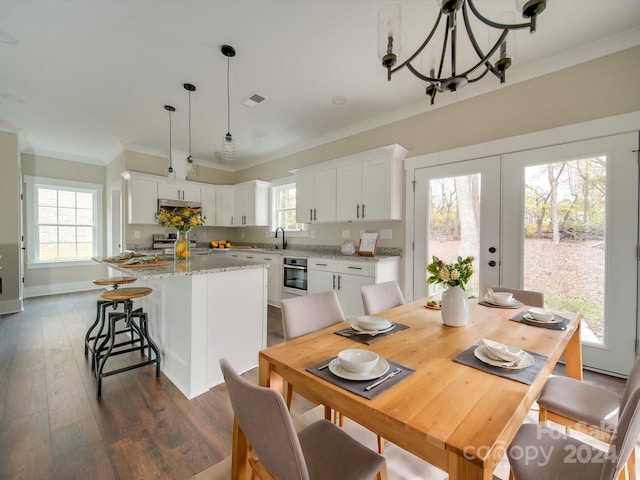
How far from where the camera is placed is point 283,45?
235 cm

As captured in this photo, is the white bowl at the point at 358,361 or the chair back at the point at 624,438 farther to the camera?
the white bowl at the point at 358,361

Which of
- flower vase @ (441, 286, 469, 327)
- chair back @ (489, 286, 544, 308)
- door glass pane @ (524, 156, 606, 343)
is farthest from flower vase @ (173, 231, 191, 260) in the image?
door glass pane @ (524, 156, 606, 343)

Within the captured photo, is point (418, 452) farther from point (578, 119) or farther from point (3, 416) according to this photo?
point (578, 119)

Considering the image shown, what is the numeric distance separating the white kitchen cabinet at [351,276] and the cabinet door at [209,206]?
2.99 metres

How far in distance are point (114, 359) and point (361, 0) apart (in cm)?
361

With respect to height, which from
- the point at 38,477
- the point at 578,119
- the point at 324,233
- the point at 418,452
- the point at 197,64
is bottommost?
the point at 38,477

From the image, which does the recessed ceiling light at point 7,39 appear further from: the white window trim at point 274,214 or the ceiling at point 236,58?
the white window trim at point 274,214

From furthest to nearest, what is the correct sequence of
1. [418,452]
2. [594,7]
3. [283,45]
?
[283,45], [594,7], [418,452]

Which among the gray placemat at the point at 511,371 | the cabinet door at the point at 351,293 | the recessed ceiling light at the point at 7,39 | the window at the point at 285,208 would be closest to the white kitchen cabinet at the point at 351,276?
the cabinet door at the point at 351,293

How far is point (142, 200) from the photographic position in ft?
15.8

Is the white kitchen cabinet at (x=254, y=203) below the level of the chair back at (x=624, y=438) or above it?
above

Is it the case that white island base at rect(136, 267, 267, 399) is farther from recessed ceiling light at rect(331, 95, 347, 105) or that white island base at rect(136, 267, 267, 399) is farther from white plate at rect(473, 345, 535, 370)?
recessed ceiling light at rect(331, 95, 347, 105)

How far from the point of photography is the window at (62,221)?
5.21 meters

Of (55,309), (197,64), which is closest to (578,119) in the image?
(197,64)
